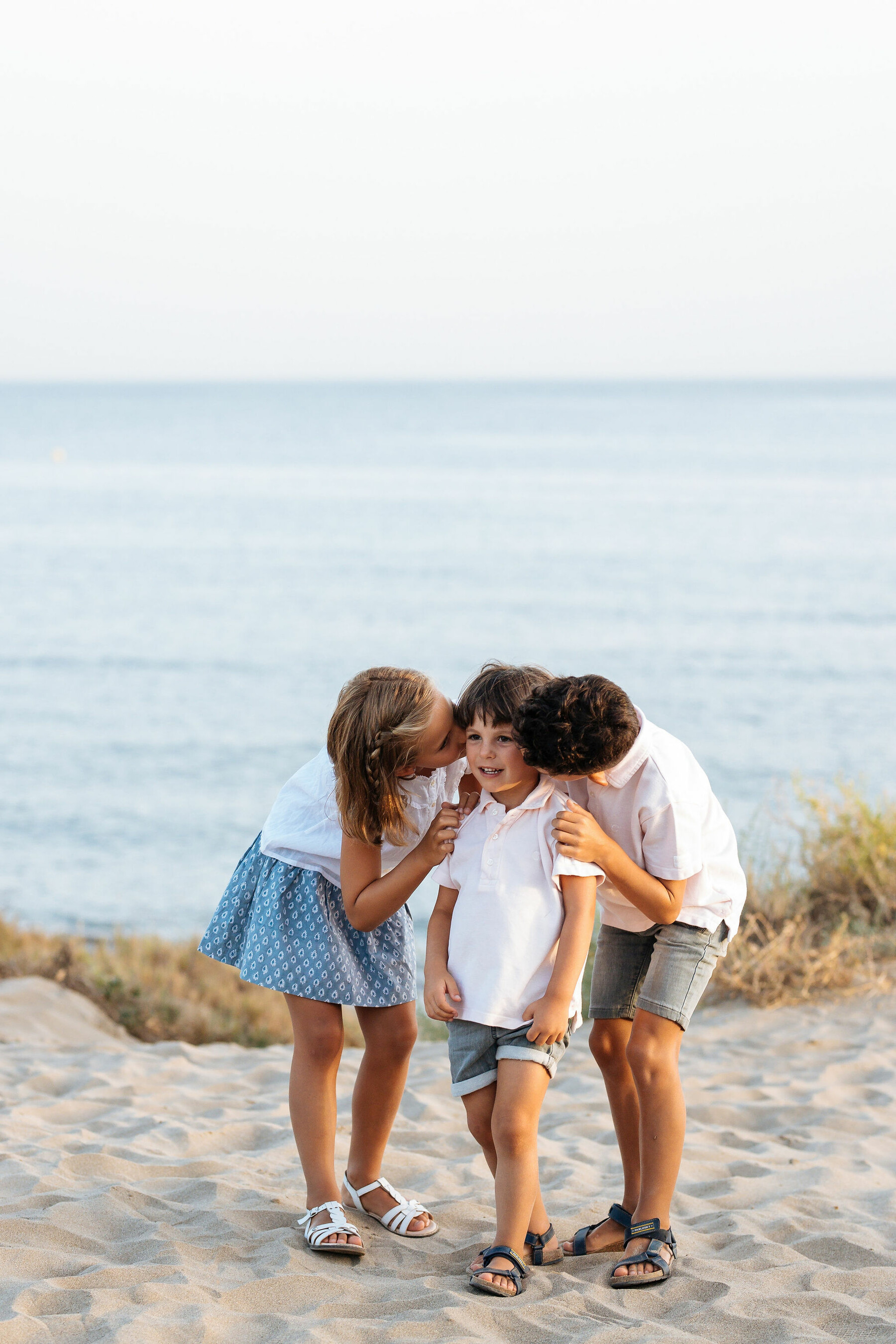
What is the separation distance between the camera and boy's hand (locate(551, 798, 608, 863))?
281cm

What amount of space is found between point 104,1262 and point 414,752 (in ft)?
4.84

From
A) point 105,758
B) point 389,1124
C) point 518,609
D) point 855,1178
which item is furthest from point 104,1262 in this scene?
point 518,609

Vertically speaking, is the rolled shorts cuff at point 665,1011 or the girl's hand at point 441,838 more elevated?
the girl's hand at point 441,838

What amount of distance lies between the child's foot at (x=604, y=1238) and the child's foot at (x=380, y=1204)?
0.41 m

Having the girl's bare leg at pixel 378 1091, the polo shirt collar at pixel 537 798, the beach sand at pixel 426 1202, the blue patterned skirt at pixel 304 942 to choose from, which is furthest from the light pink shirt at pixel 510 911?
the beach sand at pixel 426 1202

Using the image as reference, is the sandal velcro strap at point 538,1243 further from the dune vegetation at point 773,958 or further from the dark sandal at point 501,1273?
the dune vegetation at point 773,958

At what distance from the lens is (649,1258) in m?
2.95

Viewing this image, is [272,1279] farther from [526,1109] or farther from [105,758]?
[105,758]

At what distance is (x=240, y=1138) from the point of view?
4219 millimetres

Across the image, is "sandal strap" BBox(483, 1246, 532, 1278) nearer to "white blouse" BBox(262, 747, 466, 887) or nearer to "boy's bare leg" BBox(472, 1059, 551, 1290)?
"boy's bare leg" BBox(472, 1059, 551, 1290)

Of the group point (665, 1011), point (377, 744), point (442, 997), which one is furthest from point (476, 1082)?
point (377, 744)

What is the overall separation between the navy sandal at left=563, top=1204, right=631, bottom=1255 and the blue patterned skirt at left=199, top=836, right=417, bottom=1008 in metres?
0.77

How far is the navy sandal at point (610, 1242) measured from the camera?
10.5 feet

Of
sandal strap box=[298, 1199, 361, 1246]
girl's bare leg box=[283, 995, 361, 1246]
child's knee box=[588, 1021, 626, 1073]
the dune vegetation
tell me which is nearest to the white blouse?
girl's bare leg box=[283, 995, 361, 1246]
